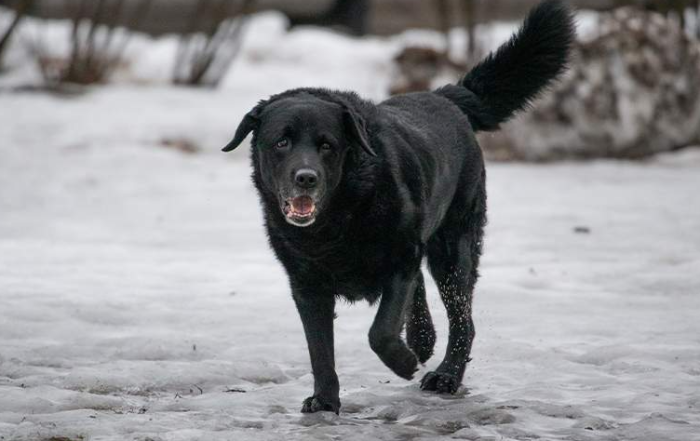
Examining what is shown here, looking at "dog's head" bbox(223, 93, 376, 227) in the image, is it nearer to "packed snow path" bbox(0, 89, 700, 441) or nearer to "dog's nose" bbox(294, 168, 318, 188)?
"dog's nose" bbox(294, 168, 318, 188)

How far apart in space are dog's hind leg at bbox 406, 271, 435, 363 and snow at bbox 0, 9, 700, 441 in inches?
4.4

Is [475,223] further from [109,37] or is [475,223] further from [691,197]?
[109,37]

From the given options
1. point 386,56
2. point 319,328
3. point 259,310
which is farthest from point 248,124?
point 386,56

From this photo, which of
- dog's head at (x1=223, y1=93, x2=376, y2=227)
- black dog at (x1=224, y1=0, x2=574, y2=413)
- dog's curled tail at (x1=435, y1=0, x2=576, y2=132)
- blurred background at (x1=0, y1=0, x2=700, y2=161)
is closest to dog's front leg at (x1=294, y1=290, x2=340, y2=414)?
black dog at (x1=224, y1=0, x2=574, y2=413)

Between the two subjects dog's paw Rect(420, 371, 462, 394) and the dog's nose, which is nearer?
the dog's nose

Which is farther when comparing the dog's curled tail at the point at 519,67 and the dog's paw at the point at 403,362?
the dog's curled tail at the point at 519,67

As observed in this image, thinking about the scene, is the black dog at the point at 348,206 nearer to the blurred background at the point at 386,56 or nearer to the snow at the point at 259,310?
the snow at the point at 259,310

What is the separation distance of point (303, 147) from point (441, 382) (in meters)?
1.16

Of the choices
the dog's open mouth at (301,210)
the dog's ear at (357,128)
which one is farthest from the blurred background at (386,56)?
the dog's open mouth at (301,210)

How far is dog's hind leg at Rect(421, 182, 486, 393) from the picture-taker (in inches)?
187

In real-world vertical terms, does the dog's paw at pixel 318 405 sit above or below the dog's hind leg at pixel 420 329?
above

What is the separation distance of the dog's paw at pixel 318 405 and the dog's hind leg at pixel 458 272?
68 centimetres

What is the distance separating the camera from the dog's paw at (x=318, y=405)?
4.08 m

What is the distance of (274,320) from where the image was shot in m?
5.64
